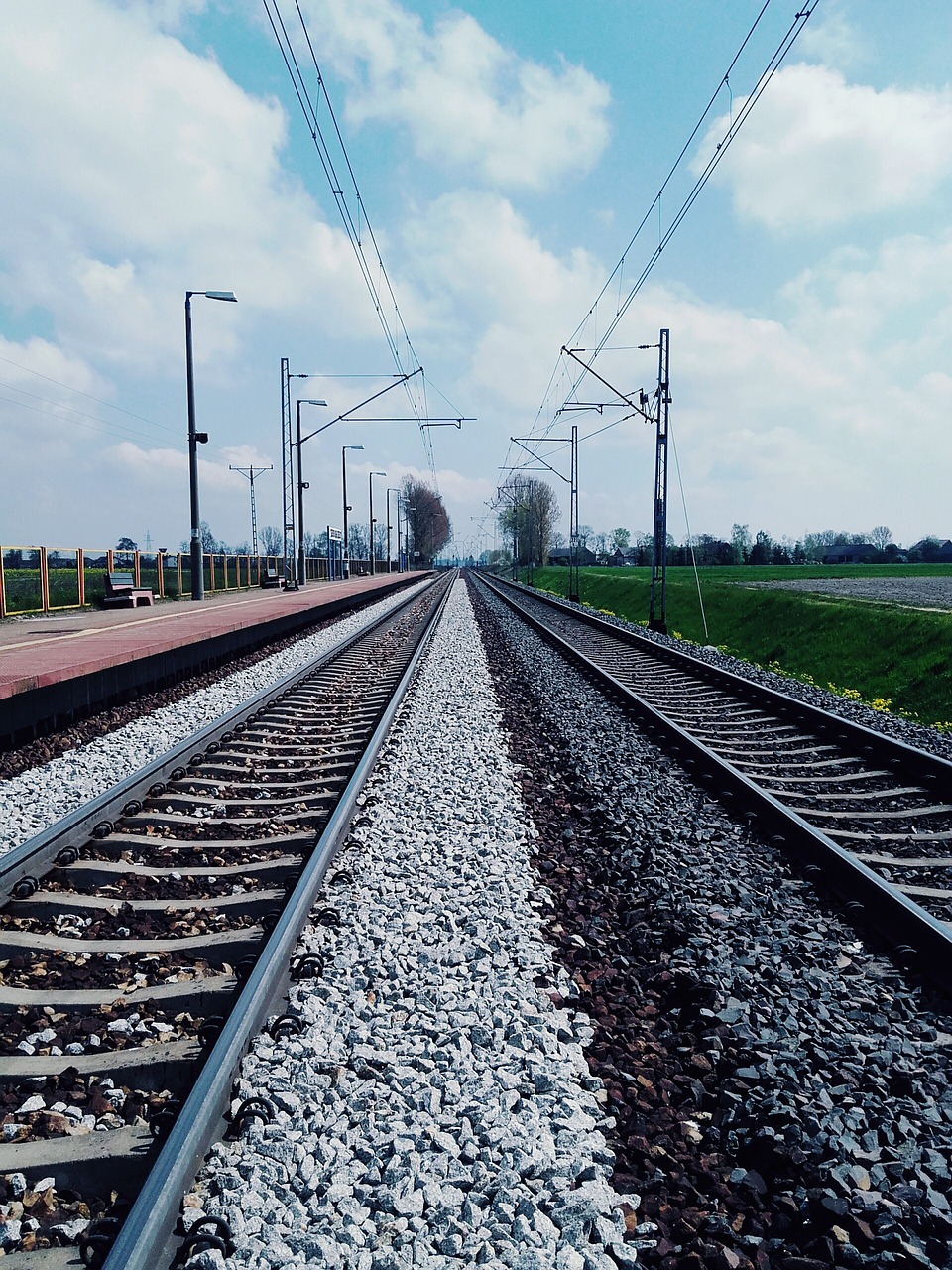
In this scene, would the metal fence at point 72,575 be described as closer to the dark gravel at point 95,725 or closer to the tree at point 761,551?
the dark gravel at point 95,725

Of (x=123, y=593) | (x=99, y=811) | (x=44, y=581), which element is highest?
(x=44, y=581)

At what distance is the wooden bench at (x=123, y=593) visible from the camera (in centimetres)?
2192

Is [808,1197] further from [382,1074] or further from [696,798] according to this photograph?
[696,798]

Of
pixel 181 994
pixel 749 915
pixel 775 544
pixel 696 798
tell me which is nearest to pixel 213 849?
pixel 181 994

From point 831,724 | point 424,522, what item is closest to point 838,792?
point 831,724

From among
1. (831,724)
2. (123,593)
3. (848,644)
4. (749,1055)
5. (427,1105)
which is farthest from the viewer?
(123,593)

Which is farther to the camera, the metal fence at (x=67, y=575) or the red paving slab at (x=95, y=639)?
the metal fence at (x=67, y=575)

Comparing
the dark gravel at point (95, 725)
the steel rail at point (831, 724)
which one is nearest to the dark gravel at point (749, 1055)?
the steel rail at point (831, 724)

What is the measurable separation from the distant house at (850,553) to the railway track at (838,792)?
110020mm

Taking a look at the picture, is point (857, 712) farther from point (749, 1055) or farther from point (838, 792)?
point (749, 1055)

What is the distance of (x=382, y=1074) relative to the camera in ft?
9.30

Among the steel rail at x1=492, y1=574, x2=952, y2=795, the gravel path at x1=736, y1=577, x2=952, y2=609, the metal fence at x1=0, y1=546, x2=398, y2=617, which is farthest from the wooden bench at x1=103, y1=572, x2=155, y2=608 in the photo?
the gravel path at x1=736, y1=577, x2=952, y2=609

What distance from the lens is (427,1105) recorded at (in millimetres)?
2668

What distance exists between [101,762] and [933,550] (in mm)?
123773
